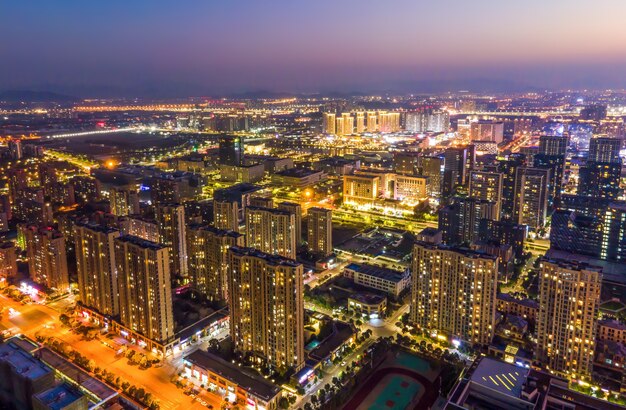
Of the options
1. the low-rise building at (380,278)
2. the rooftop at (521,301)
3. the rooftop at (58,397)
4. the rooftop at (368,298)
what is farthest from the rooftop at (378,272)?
the rooftop at (58,397)

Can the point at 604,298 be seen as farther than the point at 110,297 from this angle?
Yes

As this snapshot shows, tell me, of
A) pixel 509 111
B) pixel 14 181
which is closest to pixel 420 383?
pixel 14 181

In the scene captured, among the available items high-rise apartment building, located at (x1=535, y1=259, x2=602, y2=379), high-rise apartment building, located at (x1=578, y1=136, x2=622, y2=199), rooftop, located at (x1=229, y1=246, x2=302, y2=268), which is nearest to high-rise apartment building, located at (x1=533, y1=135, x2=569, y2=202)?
high-rise apartment building, located at (x1=578, y1=136, x2=622, y2=199)

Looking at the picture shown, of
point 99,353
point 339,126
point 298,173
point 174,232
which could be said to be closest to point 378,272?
point 174,232

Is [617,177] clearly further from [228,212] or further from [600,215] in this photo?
[228,212]

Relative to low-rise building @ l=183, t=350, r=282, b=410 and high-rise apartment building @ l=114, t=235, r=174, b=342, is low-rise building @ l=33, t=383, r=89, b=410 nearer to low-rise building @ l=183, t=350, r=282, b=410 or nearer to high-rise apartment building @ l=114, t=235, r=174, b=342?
low-rise building @ l=183, t=350, r=282, b=410

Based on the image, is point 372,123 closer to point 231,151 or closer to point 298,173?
point 231,151

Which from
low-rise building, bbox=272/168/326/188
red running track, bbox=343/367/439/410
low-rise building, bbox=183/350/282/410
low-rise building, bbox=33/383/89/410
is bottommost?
red running track, bbox=343/367/439/410
